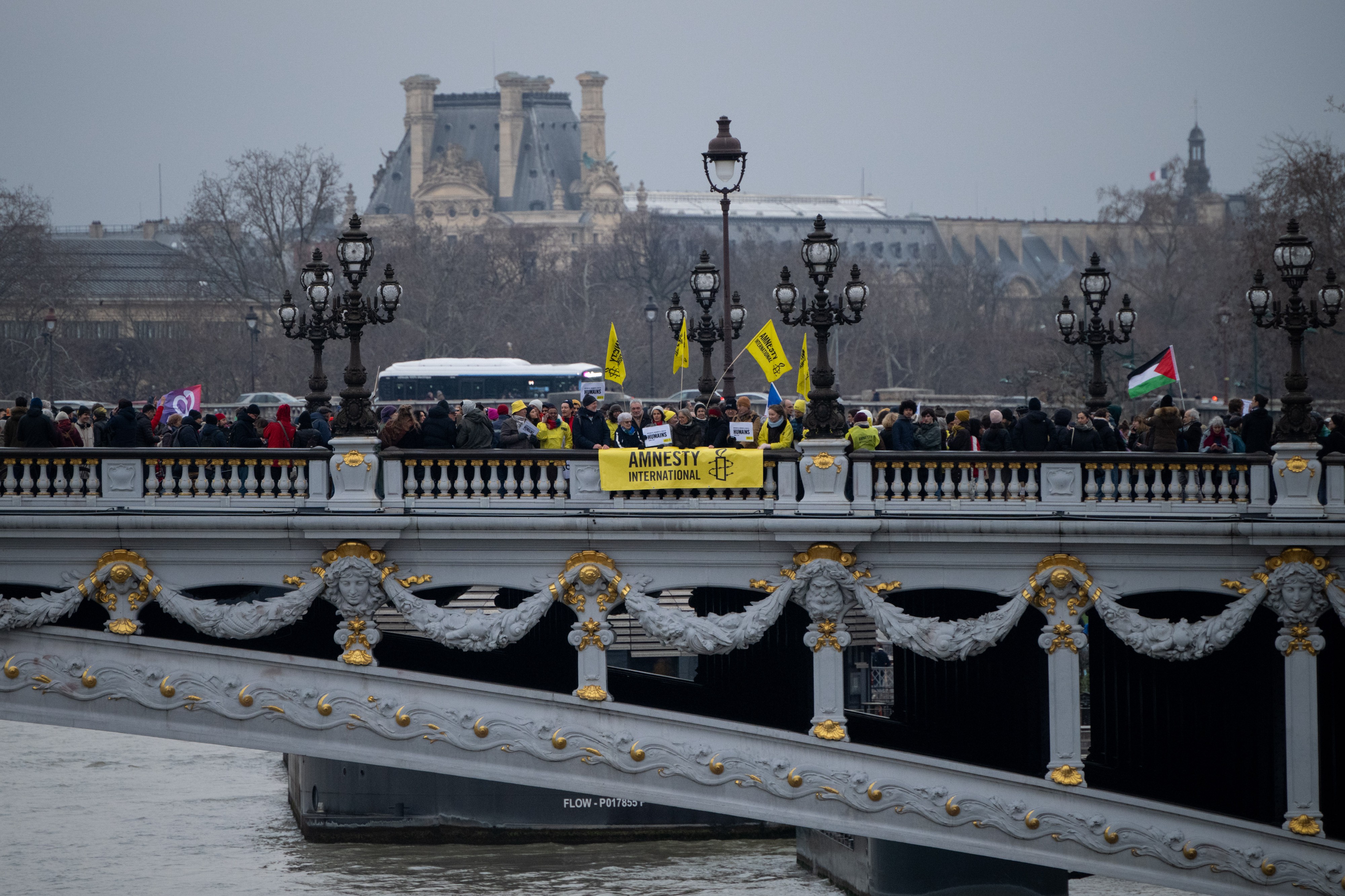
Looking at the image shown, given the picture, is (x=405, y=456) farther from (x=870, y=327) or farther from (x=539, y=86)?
(x=539, y=86)

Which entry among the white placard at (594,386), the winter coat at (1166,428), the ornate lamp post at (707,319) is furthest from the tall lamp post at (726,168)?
the white placard at (594,386)

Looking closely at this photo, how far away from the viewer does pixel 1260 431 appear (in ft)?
75.4

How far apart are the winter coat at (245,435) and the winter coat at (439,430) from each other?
2.27m

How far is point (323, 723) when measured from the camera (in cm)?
2305

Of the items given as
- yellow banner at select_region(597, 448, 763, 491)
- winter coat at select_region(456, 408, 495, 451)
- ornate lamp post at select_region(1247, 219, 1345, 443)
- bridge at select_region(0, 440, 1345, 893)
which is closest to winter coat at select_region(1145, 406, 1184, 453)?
bridge at select_region(0, 440, 1345, 893)

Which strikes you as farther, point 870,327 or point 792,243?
point 792,243

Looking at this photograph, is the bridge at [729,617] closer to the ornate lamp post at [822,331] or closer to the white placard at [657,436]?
the ornate lamp post at [822,331]

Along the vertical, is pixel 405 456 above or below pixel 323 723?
above

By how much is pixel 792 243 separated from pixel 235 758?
89.2 meters

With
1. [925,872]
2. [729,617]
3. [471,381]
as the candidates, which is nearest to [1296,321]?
[729,617]

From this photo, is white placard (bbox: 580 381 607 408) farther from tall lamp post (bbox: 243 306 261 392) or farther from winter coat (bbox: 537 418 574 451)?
winter coat (bbox: 537 418 574 451)

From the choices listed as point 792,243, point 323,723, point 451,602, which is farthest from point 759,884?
point 792,243

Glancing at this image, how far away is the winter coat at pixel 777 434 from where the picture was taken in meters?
23.4

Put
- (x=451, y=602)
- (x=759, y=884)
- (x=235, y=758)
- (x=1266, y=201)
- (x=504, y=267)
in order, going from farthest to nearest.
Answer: (x=504, y=267) < (x=1266, y=201) < (x=235, y=758) < (x=759, y=884) < (x=451, y=602)
